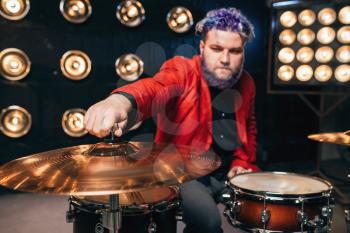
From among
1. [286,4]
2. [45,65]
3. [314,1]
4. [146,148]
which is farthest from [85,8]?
[146,148]

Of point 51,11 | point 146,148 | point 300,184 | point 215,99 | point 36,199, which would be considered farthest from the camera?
point 51,11

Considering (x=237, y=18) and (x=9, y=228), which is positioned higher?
(x=237, y=18)

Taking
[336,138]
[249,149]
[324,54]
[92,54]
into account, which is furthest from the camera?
[92,54]

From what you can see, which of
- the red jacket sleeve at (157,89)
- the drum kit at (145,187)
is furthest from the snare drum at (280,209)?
the red jacket sleeve at (157,89)

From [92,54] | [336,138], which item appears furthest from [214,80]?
[92,54]

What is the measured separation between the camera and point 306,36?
304 cm

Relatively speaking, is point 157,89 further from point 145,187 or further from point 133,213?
point 145,187

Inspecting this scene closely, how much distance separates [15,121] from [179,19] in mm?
1795

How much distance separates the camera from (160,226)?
1140 millimetres

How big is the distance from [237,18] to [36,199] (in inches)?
83.9

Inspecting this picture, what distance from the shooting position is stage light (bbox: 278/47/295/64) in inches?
122

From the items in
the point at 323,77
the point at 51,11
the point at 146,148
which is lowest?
the point at 146,148

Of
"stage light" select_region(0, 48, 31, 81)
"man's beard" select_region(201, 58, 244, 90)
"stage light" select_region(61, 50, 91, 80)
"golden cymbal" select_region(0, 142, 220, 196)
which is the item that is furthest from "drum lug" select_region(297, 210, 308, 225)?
"stage light" select_region(0, 48, 31, 81)

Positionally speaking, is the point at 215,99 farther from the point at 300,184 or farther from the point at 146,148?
the point at 146,148
